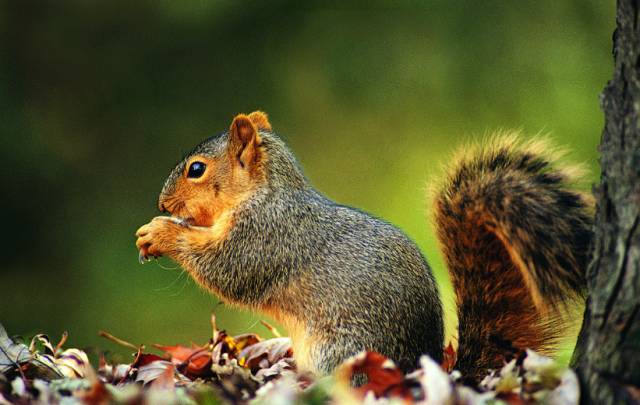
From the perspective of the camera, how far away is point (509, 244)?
4.65 feet

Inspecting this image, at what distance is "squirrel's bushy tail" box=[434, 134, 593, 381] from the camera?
54.0 inches

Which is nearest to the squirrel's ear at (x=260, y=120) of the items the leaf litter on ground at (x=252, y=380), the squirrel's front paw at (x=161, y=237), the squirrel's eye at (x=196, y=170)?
the squirrel's eye at (x=196, y=170)

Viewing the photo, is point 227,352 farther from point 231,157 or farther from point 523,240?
point 523,240

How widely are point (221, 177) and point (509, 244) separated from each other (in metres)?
0.82

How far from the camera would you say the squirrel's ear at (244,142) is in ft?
6.41

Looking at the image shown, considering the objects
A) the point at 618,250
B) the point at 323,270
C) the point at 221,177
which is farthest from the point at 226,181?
the point at 618,250

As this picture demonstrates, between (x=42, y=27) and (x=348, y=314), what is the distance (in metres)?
2.53

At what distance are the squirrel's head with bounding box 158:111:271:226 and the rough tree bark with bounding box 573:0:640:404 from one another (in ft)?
3.03

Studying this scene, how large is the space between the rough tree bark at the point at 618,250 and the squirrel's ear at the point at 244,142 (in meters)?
0.92

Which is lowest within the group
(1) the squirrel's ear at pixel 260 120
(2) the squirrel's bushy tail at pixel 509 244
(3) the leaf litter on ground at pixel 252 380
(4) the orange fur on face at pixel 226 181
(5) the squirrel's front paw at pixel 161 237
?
(3) the leaf litter on ground at pixel 252 380

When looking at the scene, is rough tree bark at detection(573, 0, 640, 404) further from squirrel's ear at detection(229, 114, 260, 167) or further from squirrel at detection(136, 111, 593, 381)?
squirrel's ear at detection(229, 114, 260, 167)

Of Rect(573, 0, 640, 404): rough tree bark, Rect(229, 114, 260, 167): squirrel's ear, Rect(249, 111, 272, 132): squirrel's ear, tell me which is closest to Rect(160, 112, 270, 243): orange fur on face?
Rect(229, 114, 260, 167): squirrel's ear

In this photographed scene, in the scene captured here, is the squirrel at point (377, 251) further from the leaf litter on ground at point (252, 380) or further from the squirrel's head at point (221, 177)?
the leaf litter on ground at point (252, 380)

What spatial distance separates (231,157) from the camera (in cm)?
197
